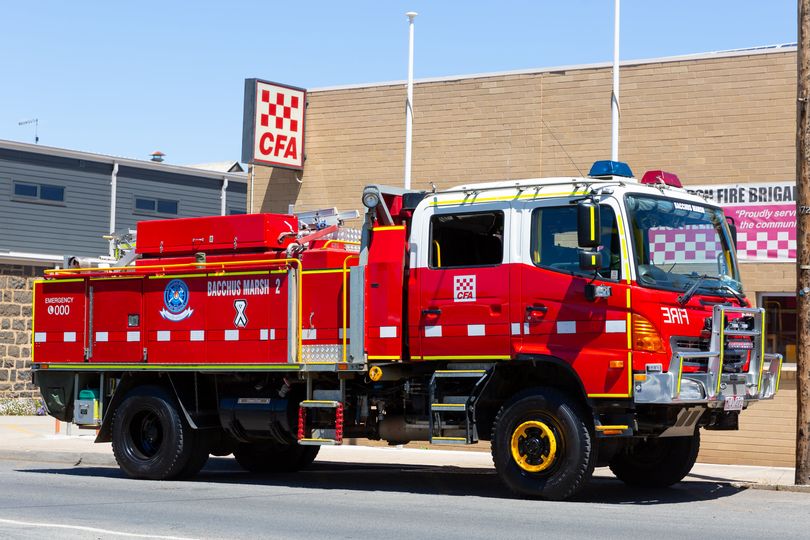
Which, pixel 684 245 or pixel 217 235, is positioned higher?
pixel 217 235

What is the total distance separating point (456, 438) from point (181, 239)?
4658 millimetres

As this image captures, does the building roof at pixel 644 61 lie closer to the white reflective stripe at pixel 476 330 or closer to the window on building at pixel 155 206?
the white reflective stripe at pixel 476 330

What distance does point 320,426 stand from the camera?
14.3m

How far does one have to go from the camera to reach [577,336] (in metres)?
12.4

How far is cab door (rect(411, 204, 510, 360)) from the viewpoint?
1298 centimetres

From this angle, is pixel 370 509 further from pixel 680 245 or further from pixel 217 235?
pixel 217 235

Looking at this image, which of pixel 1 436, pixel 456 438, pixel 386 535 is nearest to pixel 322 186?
pixel 1 436

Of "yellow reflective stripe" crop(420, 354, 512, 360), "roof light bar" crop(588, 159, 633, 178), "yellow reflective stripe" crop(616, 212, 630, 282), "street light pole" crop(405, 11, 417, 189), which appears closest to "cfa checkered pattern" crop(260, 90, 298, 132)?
"street light pole" crop(405, 11, 417, 189)

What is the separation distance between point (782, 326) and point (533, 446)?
239 inches

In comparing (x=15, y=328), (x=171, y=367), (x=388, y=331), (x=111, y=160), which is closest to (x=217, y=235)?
(x=171, y=367)

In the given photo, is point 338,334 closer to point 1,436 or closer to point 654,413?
point 654,413

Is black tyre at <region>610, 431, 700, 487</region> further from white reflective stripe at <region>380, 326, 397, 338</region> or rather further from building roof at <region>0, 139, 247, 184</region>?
building roof at <region>0, 139, 247, 184</region>

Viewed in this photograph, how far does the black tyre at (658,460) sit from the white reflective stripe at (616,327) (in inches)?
89.1

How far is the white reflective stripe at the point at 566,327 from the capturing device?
12469 mm
